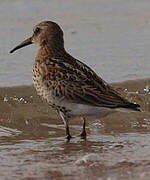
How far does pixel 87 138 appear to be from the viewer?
26.4 feet

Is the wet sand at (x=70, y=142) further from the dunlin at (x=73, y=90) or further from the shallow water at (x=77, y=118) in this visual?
the dunlin at (x=73, y=90)

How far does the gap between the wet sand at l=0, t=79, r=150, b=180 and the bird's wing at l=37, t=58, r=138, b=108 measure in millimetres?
441

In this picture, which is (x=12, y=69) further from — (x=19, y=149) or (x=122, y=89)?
(x=19, y=149)

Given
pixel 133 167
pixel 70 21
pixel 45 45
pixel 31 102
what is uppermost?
pixel 70 21

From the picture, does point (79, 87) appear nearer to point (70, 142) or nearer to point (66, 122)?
point (66, 122)

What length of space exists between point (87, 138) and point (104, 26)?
22.2ft

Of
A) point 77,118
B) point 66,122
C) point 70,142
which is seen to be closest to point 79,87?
point 66,122

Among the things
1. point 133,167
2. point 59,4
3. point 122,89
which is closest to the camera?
point 133,167

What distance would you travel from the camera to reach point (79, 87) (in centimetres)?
802

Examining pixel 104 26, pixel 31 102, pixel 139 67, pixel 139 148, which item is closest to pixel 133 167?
pixel 139 148

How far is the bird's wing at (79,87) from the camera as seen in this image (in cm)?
797

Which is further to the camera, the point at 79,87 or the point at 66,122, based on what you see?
the point at 66,122

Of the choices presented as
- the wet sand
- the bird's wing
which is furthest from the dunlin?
the wet sand

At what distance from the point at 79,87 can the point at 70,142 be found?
65 centimetres
